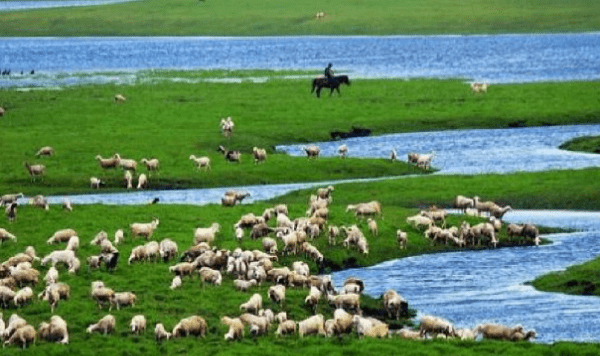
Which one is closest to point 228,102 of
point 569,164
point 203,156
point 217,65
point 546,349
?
point 203,156

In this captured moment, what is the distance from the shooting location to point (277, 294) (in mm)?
35281

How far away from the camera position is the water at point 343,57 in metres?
117

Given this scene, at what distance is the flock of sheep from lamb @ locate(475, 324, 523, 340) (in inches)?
0.8

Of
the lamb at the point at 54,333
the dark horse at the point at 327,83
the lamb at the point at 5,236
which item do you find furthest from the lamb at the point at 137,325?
the dark horse at the point at 327,83

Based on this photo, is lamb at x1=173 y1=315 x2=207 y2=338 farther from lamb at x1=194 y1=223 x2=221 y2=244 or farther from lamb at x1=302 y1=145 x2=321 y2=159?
lamb at x1=302 y1=145 x2=321 y2=159

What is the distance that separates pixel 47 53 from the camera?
168875 millimetres

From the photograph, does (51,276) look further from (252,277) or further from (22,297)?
(252,277)

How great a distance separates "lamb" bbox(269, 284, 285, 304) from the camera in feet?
116

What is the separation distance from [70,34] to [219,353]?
164160 mm

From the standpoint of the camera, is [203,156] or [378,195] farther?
[203,156]

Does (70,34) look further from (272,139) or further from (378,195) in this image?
(378,195)

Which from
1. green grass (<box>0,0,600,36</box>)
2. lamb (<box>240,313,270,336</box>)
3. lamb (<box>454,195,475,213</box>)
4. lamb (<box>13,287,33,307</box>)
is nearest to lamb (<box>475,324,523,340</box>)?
lamb (<box>240,313,270,336</box>)

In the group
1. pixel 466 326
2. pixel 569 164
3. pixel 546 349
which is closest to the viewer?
pixel 546 349

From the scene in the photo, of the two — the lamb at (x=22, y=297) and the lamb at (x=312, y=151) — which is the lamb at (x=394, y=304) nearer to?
the lamb at (x=22, y=297)
